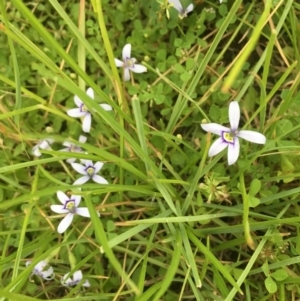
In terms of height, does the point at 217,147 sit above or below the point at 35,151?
above

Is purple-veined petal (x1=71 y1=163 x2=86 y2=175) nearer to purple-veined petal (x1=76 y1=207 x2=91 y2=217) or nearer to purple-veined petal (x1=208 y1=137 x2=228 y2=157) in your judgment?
purple-veined petal (x1=76 y1=207 x2=91 y2=217)

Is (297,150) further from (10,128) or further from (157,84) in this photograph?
(10,128)

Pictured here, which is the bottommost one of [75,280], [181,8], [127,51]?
[75,280]

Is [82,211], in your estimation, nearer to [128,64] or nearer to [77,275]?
[77,275]

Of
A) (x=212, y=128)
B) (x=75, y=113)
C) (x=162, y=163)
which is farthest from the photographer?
(x=75, y=113)

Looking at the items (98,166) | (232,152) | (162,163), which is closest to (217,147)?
(232,152)

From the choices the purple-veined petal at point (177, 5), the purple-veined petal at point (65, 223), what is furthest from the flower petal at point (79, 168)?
the purple-veined petal at point (177, 5)

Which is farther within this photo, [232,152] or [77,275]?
[77,275]
